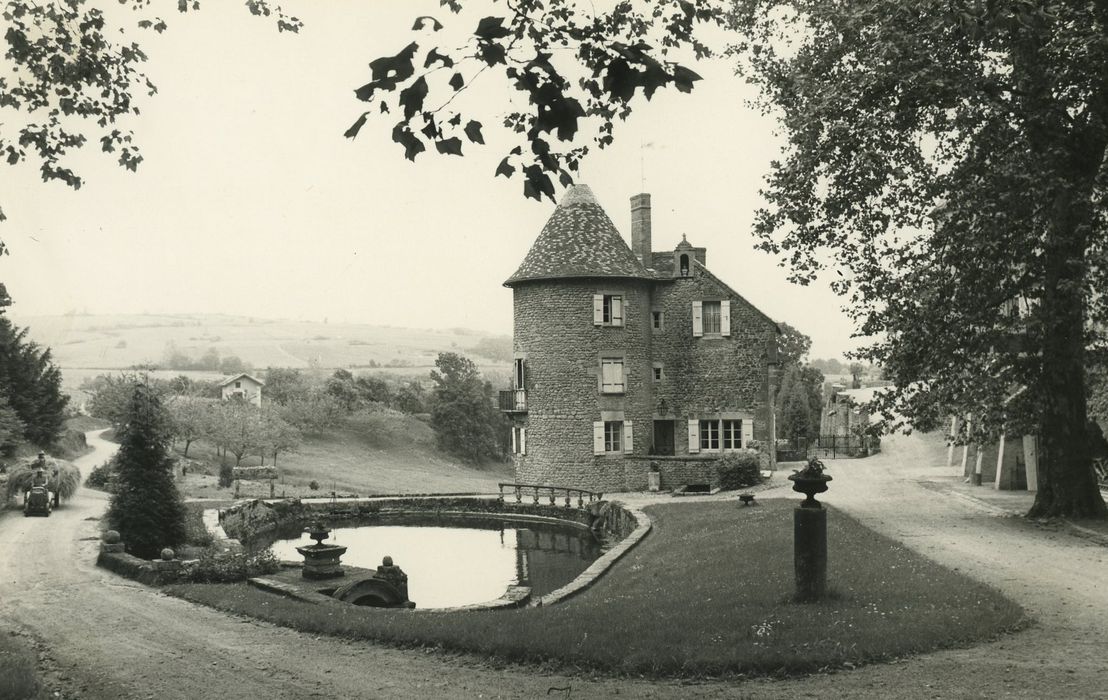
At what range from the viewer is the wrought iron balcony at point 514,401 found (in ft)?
111

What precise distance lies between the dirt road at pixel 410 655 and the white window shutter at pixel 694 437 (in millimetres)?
17355

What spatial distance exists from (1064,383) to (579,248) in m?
19.5

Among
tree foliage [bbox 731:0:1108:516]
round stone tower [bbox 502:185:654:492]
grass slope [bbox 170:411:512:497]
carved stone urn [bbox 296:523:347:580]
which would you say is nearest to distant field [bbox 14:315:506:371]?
grass slope [bbox 170:411:512:497]

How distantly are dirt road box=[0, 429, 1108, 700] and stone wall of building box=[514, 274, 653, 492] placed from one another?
56.4 feet

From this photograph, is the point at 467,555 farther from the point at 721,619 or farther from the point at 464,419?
the point at 464,419

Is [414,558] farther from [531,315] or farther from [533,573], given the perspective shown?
[531,315]

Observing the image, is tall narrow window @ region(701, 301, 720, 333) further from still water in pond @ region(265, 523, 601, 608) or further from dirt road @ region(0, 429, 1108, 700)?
dirt road @ region(0, 429, 1108, 700)

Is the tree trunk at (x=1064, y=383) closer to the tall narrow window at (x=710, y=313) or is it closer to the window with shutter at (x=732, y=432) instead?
the window with shutter at (x=732, y=432)

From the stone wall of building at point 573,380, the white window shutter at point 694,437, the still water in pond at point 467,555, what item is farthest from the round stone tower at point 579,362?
the still water in pond at point 467,555

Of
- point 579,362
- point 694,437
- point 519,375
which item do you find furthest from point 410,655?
point 694,437

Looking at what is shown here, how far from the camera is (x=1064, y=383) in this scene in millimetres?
17000

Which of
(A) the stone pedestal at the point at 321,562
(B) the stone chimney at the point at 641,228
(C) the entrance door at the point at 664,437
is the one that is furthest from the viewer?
(B) the stone chimney at the point at 641,228

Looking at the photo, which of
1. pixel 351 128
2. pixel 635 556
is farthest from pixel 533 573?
pixel 351 128

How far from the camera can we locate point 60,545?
18.5 metres
